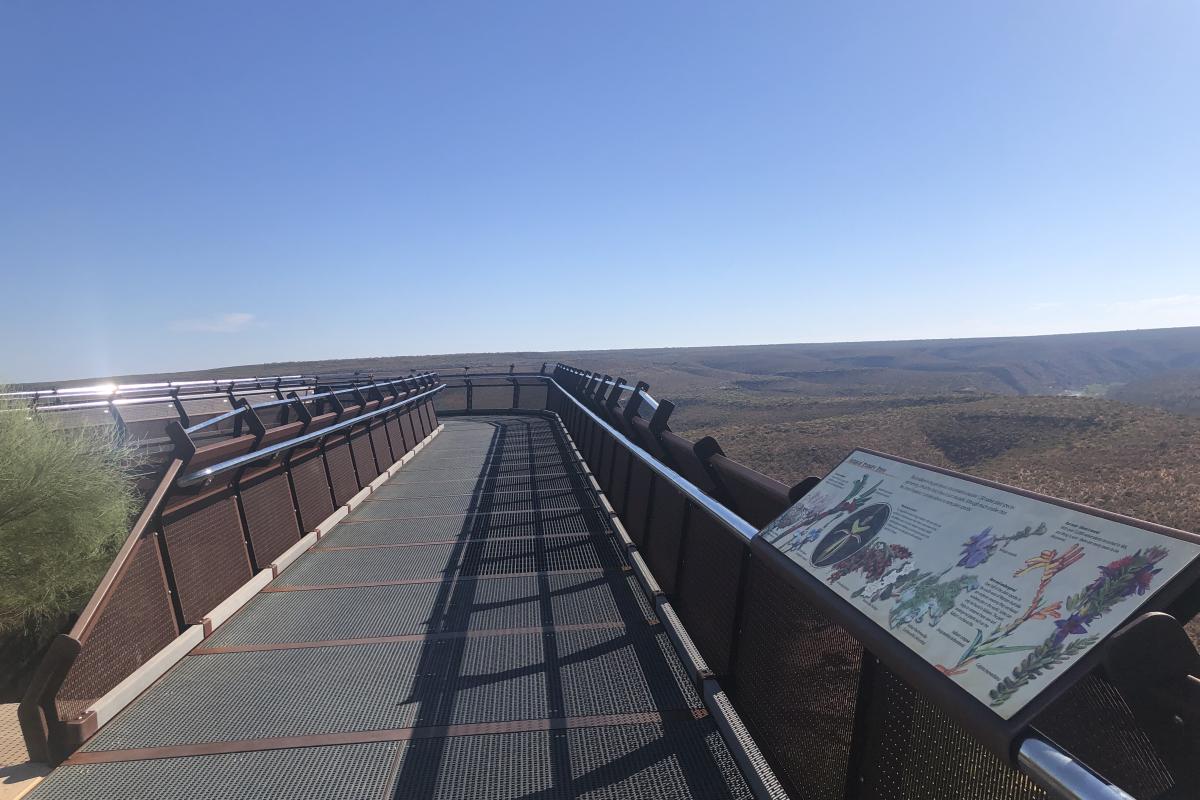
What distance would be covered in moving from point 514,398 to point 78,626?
21.0 m

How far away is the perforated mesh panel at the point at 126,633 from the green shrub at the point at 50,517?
1205 mm

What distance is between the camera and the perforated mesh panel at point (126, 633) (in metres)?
3.36

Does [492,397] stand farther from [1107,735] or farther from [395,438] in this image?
[1107,735]

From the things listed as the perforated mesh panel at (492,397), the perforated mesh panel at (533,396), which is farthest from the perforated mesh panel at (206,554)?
the perforated mesh panel at (492,397)

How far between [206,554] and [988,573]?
15.0 feet

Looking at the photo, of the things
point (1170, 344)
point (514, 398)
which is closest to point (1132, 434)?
point (514, 398)

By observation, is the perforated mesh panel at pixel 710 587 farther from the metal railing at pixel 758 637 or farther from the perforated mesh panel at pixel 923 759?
the perforated mesh panel at pixel 923 759

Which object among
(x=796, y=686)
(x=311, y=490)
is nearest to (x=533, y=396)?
(x=311, y=490)

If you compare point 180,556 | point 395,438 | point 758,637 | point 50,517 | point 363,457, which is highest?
point 50,517

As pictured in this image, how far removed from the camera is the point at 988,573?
186cm

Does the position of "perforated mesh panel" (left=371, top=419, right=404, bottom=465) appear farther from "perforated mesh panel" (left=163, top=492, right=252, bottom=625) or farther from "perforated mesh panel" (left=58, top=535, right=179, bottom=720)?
"perforated mesh panel" (left=58, top=535, right=179, bottom=720)

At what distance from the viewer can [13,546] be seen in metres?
4.66

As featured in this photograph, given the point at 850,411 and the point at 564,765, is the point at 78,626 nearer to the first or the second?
the point at 564,765

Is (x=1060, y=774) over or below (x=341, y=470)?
over
